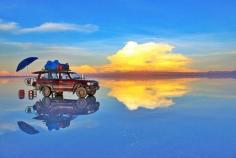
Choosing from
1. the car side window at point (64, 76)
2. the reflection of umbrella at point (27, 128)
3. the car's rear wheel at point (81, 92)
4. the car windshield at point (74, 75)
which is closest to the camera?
the reflection of umbrella at point (27, 128)

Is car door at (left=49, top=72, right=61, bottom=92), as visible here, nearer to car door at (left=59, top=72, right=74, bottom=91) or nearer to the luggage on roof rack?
car door at (left=59, top=72, right=74, bottom=91)

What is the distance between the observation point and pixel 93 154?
8.37 m

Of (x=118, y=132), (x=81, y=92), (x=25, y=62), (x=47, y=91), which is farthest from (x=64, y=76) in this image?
(x=118, y=132)

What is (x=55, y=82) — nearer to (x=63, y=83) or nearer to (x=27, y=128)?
(x=63, y=83)

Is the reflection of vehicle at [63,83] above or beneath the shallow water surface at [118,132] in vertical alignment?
above

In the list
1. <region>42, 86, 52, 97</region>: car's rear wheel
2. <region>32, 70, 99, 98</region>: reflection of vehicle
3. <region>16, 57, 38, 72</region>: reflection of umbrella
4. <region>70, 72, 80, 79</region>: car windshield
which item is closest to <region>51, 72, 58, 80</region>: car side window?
<region>32, 70, 99, 98</region>: reflection of vehicle

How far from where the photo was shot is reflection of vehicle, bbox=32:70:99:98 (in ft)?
76.0

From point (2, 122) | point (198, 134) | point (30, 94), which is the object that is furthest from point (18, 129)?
point (30, 94)

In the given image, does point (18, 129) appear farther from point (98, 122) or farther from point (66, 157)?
point (66, 157)

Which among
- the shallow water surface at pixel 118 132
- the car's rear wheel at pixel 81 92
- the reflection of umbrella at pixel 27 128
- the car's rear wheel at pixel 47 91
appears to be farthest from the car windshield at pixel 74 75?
the reflection of umbrella at pixel 27 128

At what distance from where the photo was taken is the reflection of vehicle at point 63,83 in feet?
76.0

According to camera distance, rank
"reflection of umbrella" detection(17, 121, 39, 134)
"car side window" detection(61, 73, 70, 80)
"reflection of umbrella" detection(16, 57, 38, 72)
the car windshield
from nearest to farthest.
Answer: "reflection of umbrella" detection(17, 121, 39, 134)
"car side window" detection(61, 73, 70, 80)
the car windshield
"reflection of umbrella" detection(16, 57, 38, 72)

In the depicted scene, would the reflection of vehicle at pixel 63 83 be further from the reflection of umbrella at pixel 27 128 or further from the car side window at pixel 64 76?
the reflection of umbrella at pixel 27 128

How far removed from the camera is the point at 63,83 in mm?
23688
